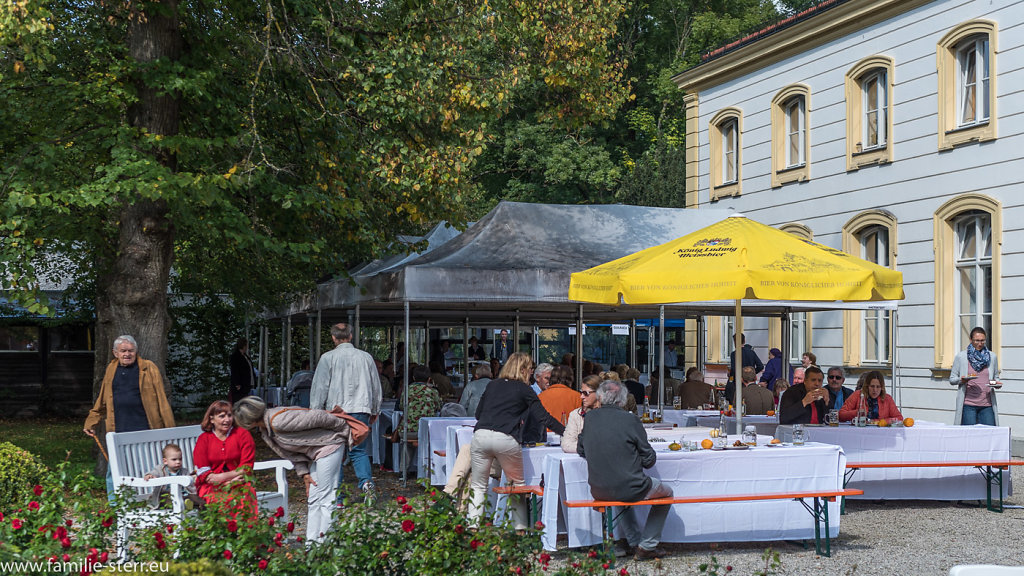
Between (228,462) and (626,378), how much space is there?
7577 mm

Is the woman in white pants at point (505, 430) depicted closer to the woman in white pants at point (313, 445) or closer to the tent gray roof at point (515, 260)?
the woman in white pants at point (313, 445)

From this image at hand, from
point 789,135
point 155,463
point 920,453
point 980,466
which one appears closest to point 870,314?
point 789,135

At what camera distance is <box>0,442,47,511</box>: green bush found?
853cm

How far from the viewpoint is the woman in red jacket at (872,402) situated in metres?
11.1

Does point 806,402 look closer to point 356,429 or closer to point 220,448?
point 356,429

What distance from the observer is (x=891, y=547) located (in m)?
8.82

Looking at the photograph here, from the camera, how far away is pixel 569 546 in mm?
8242

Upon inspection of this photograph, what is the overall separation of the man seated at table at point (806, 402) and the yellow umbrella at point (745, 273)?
3.83ft

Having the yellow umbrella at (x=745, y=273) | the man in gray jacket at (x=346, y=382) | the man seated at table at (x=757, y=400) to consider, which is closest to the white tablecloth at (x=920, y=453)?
the yellow umbrella at (x=745, y=273)

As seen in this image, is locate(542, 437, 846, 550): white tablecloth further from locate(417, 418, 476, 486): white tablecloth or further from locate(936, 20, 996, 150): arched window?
locate(936, 20, 996, 150): arched window

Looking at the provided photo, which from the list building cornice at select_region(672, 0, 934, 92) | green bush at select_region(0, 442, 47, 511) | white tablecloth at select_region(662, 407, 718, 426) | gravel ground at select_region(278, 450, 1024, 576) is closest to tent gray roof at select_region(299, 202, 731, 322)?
white tablecloth at select_region(662, 407, 718, 426)

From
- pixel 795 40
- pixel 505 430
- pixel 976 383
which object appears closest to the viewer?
pixel 505 430

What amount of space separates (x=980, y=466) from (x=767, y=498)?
11.1 feet

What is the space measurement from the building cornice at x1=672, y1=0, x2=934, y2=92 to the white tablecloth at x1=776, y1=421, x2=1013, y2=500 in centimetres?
972
